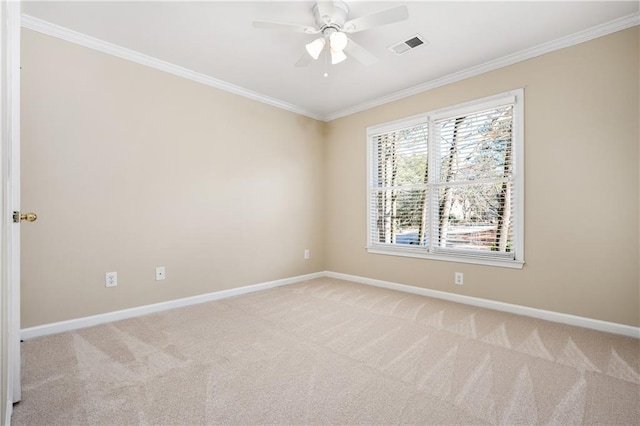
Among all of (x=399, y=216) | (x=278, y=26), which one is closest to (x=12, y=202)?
(x=278, y=26)

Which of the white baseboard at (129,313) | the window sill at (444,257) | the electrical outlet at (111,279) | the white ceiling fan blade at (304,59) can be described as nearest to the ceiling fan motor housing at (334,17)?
the white ceiling fan blade at (304,59)

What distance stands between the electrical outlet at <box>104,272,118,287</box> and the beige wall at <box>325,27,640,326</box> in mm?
3422

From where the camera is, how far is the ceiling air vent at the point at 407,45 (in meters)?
2.69

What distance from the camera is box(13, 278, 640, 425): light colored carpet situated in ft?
4.98

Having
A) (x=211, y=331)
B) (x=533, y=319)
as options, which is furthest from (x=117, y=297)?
(x=533, y=319)

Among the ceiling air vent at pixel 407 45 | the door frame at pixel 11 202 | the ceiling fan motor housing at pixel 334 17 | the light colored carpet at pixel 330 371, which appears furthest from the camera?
the ceiling air vent at pixel 407 45

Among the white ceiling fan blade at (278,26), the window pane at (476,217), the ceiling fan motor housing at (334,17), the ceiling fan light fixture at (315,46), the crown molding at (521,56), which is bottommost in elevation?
the window pane at (476,217)

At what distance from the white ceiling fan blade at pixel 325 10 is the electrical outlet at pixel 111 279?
2765 millimetres

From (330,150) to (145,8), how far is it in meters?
2.91

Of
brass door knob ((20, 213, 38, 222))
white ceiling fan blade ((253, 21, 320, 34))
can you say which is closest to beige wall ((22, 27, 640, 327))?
brass door knob ((20, 213, 38, 222))

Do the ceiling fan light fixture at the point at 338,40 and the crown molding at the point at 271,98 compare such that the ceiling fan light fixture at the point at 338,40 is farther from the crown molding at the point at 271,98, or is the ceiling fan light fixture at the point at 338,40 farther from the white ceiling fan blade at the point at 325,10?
the crown molding at the point at 271,98

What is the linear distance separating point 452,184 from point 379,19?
2.00 meters

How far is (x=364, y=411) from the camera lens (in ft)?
5.04

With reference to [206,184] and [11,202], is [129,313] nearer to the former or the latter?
[206,184]
